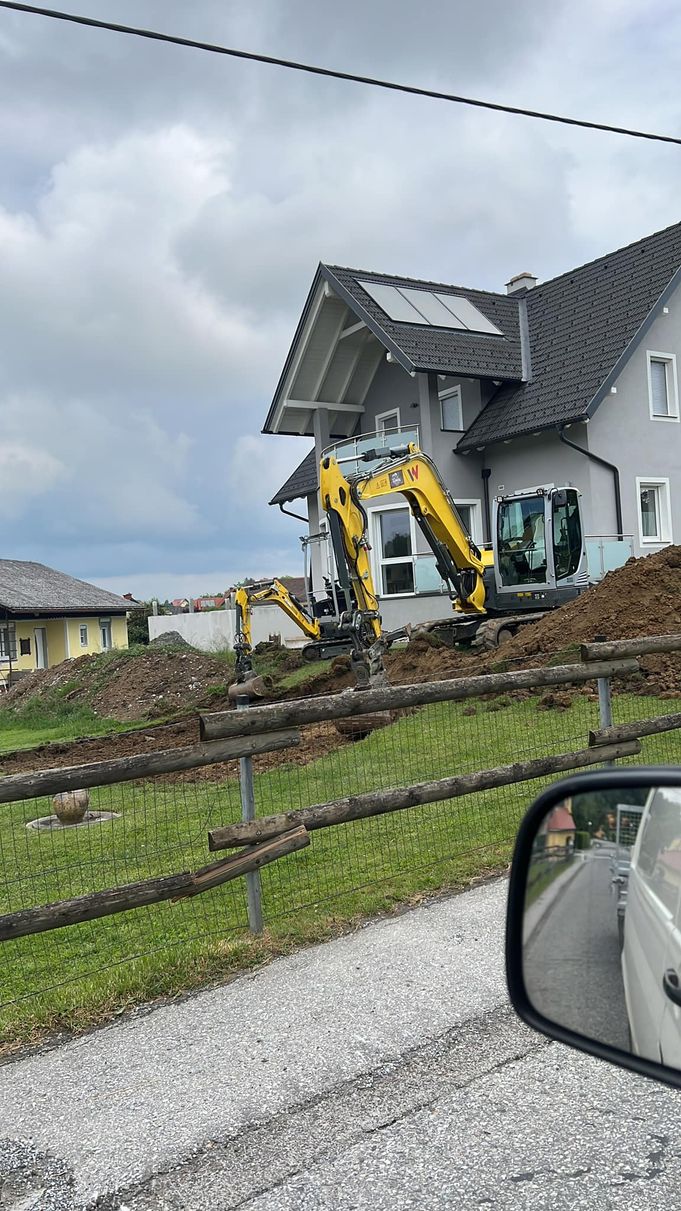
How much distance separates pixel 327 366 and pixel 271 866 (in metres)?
20.6

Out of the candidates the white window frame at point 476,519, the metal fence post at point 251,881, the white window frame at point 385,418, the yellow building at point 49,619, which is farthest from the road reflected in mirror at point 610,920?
the yellow building at point 49,619

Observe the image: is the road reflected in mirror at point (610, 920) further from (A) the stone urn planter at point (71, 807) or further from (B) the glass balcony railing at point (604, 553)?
(B) the glass balcony railing at point (604, 553)

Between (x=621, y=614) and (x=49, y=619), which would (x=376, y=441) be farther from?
(x=49, y=619)

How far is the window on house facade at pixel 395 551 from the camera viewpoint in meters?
23.3

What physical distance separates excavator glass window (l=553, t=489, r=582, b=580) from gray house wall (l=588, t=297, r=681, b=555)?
3.35 m

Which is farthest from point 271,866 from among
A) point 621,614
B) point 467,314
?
point 467,314

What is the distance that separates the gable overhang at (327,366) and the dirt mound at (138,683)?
6660 millimetres

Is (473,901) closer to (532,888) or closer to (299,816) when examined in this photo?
(299,816)

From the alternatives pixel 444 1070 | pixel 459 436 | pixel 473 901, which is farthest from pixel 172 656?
pixel 444 1070

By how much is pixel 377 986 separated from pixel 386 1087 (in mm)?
856

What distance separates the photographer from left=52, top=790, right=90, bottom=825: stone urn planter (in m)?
9.27

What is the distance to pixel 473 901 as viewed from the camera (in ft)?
17.7

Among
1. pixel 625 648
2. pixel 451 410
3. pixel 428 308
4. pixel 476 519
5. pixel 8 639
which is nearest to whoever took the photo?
pixel 625 648

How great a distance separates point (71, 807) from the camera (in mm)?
9336
